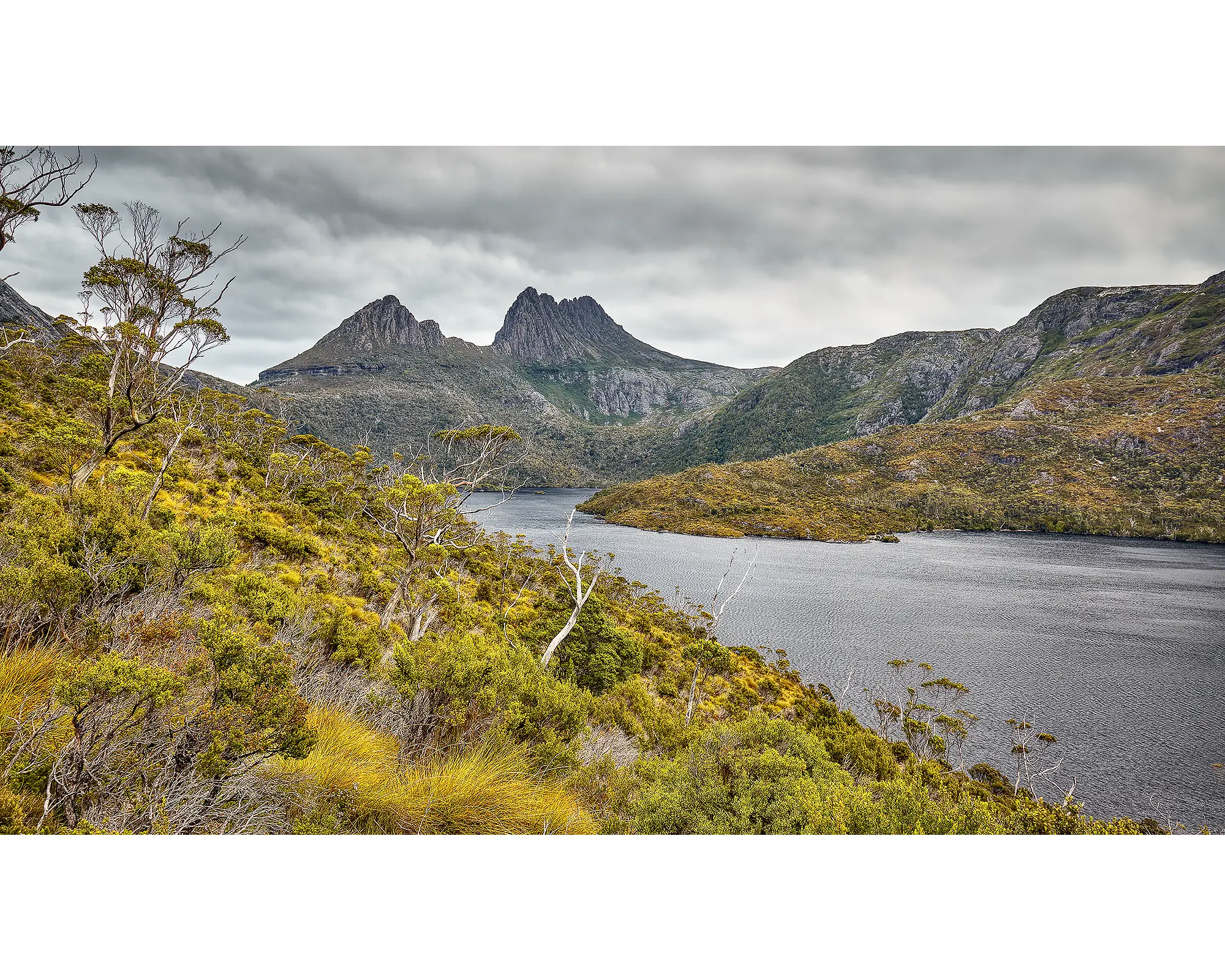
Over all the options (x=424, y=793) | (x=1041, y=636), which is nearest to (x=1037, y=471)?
(x=1041, y=636)

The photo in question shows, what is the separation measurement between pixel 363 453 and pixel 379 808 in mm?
35411

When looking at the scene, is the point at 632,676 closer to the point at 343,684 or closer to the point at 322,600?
the point at 322,600

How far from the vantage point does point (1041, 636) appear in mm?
29078

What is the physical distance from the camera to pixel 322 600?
9570 millimetres

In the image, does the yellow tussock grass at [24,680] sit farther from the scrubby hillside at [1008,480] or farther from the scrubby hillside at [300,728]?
the scrubby hillside at [1008,480]

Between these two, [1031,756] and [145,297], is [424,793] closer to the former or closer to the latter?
[145,297]

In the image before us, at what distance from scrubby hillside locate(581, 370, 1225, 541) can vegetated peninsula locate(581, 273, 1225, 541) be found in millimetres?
297

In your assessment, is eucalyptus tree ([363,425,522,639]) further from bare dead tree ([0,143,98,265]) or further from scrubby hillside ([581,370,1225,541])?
scrubby hillside ([581,370,1225,541])

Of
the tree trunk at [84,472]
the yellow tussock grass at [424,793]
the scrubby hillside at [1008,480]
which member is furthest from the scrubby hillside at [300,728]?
the scrubby hillside at [1008,480]

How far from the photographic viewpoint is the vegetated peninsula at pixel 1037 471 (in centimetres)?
8238

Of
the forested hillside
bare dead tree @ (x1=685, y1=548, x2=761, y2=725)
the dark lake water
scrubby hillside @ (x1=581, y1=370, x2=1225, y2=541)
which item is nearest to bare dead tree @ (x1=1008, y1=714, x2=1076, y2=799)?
the dark lake water

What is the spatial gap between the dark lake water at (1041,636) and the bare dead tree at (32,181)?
84.7 ft

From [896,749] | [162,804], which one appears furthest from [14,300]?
[896,749]

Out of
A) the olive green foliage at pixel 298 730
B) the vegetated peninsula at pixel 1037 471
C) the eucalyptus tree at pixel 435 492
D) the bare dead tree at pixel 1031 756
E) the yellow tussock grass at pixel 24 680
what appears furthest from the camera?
the vegetated peninsula at pixel 1037 471
